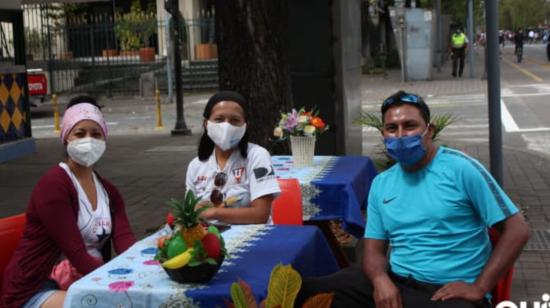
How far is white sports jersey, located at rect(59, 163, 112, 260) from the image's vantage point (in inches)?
154

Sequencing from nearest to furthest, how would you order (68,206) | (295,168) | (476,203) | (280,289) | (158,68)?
(280,289)
(476,203)
(68,206)
(295,168)
(158,68)

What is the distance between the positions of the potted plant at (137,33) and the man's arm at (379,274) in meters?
27.4

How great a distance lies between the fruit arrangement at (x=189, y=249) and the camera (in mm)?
3141

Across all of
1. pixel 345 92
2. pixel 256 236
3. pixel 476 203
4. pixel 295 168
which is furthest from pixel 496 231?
pixel 345 92

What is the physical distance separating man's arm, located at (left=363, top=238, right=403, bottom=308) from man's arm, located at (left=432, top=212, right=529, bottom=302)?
0.58 ft

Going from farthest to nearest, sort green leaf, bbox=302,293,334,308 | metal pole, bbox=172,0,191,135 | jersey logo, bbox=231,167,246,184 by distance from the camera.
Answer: metal pole, bbox=172,0,191,135 → jersey logo, bbox=231,167,246,184 → green leaf, bbox=302,293,334,308

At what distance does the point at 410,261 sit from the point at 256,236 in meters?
0.77

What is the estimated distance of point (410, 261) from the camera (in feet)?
12.0

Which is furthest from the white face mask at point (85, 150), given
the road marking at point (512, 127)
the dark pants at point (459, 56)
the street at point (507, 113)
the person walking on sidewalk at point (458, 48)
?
the dark pants at point (459, 56)

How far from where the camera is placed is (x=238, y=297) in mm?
2842

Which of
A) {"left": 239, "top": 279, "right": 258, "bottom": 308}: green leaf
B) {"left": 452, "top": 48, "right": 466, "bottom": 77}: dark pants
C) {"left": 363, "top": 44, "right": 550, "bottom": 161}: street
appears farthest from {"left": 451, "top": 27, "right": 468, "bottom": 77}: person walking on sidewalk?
{"left": 239, "top": 279, "right": 258, "bottom": 308}: green leaf

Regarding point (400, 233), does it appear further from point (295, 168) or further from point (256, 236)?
point (295, 168)

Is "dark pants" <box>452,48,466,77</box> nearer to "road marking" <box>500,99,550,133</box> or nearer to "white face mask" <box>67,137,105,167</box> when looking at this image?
"road marking" <box>500,99,550,133</box>

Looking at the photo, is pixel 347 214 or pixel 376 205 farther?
pixel 347 214
